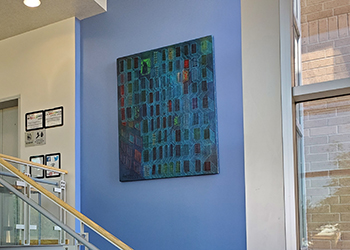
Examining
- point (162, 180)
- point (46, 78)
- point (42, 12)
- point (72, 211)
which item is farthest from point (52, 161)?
point (72, 211)

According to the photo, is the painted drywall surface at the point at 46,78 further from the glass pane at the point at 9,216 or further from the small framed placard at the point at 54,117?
the glass pane at the point at 9,216

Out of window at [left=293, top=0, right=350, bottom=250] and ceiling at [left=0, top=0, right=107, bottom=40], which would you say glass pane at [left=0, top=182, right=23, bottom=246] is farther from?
ceiling at [left=0, top=0, right=107, bottom=40]

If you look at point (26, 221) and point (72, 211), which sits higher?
point (72, 211)

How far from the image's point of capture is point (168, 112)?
4.97 m

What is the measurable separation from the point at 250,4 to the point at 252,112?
0.97 m

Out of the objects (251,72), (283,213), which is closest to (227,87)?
(251,72)

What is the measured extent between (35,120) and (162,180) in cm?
205

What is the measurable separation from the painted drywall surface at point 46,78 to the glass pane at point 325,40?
10.2ft

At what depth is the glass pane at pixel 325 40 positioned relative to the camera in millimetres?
3465

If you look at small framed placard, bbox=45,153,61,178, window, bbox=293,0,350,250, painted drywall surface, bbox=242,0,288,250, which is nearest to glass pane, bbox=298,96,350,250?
window, bbox=293,0,350,250

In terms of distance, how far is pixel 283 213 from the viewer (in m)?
3.67

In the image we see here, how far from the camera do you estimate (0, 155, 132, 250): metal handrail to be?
128 inches

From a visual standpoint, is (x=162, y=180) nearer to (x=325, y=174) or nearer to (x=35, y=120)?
(x=325, y=174)

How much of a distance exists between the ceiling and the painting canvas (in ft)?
2.78
